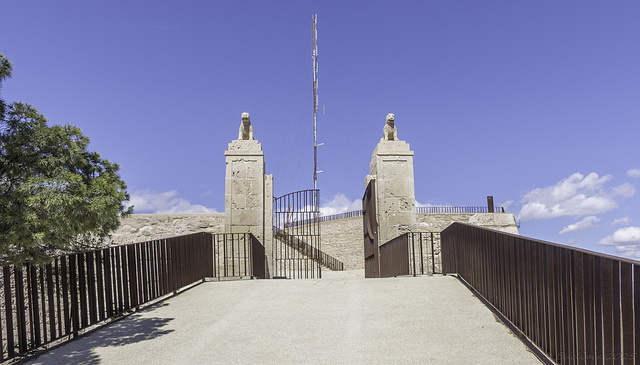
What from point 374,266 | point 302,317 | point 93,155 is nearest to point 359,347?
point 302,317

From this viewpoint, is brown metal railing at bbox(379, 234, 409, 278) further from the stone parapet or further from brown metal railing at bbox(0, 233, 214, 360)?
brown metal railing at bbox(0, 233, 214, 360)

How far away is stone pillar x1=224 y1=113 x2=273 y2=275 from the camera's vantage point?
513 inches

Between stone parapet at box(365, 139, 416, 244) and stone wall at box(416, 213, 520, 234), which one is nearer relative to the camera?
stone parapet at box(365, 139, 416, 244)

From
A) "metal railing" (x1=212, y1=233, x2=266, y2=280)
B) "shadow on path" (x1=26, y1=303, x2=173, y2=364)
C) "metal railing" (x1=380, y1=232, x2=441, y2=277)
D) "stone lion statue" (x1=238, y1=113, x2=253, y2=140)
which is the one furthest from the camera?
"stone lion statue" (x1=238, y1=113, x2=253, y2=140)

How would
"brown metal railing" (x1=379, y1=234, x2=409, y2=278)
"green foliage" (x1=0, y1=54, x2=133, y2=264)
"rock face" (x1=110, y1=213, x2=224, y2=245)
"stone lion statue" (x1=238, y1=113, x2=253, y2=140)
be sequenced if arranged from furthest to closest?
"rock face" (x1=110, y1=213, x2=224, y2=245) → "stone lion statue" (x1=238, y1=113, x2=253, y2=140) → "brown metal railing" (x1=379, y1=234, x2=409, y2=278) → "green foliage" (x1=0, y1=54, x2=133, y2=264)

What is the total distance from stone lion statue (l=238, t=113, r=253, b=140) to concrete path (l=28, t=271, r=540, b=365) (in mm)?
6255

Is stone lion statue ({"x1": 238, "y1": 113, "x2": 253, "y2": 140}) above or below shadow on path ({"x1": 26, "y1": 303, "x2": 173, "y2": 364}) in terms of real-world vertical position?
above

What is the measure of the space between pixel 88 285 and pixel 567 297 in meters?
5.80

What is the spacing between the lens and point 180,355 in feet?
15.6

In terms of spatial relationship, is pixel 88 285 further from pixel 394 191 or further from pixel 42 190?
pixel 394 191

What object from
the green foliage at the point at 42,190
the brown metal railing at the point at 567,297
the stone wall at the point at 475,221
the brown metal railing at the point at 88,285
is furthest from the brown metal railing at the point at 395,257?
the stone wall at the point at 475,221

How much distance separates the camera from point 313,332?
543 centimetres

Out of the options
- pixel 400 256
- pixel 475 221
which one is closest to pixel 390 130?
pixel 400 256

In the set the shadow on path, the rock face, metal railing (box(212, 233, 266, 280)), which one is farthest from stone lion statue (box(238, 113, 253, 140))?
the shadow on path
